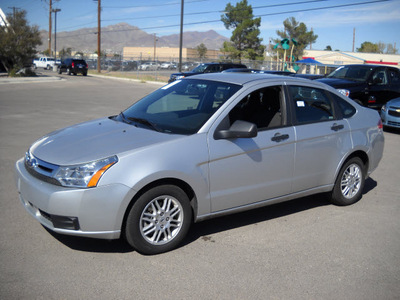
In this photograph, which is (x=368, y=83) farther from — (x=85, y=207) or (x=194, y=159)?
(x=85, y=207)

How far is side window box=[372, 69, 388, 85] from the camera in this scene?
13.7m

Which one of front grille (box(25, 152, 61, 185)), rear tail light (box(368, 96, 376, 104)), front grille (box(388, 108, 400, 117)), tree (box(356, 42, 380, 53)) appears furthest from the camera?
tree (box(356, 42, 380, 53))

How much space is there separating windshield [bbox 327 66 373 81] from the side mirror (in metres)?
10.8

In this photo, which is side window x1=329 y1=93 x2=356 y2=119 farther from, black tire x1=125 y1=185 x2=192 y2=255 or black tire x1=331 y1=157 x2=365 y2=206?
black tire x1=125 y1=185 x2=192 y2=255

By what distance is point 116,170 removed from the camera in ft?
12.3

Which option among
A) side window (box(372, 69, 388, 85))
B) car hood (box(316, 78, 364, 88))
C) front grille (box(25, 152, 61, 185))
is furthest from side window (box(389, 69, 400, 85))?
front grille (box(25, 152, 61, 185))

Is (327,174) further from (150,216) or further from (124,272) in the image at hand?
(124,272)

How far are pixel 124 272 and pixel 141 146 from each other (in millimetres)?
1132

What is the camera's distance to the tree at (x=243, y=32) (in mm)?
62094

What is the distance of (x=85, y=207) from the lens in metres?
3.69

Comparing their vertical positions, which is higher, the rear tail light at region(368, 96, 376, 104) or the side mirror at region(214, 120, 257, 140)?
the rear tail light at region(368, 96, 376, 104)

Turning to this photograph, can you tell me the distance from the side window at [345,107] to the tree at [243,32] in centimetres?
5844

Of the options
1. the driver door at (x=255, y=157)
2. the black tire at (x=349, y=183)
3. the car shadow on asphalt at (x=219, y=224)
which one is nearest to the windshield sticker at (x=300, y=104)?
the driver door at (x=255, y=157)

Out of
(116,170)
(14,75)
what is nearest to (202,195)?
(116,170)
